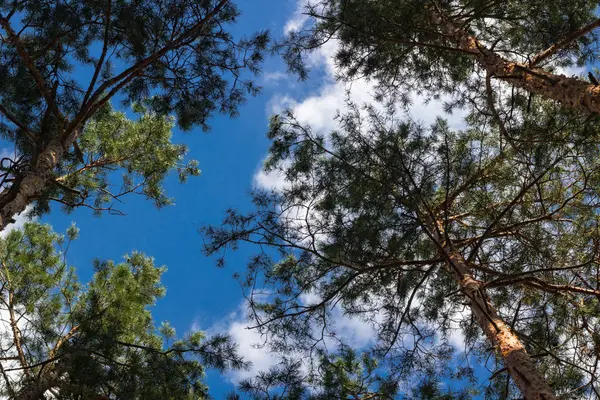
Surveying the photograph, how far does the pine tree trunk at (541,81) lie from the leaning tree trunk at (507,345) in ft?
5.50

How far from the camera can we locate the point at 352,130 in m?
5.61

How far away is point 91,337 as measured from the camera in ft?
15.9

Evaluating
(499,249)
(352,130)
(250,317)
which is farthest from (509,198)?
(250,317)

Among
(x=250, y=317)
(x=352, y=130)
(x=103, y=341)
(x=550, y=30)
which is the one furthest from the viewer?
(x=550, y=30)

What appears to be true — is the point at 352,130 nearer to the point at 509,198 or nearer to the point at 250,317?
the point at 509,198

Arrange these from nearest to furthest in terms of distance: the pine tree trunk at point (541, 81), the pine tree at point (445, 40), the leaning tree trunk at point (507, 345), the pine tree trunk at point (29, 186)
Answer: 1. the leaning tree trunk at point (507, 345)
2. the pine tree trunk at point (541, 81)
3. the pine tree trunk at point (29, 186)
4. the pine tree at point (445, 40)

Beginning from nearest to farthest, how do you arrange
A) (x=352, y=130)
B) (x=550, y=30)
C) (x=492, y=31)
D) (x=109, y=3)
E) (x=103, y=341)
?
1. (x=103, y=341)
2. (x=109, y=3)
3. (x=352, y=130)
4. (x=550, y=30)
5. (x=492, y=31)

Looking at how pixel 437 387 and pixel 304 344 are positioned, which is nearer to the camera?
pixel 437 387

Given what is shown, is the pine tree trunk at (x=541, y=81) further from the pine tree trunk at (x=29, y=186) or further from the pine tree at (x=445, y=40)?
the pine tree trunk at (x=29, y=186)

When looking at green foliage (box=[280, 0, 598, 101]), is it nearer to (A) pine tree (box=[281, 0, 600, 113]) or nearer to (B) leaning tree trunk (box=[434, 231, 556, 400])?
(A) pine tree (box=[281, 0, 600, 113])

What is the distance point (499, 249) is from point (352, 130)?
86.5 inches

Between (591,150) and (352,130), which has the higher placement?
(352,130)

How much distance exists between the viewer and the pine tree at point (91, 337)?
16.0ft

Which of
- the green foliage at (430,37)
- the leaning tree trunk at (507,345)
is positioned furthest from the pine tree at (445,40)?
the leaning tree trunk at (507,345)
